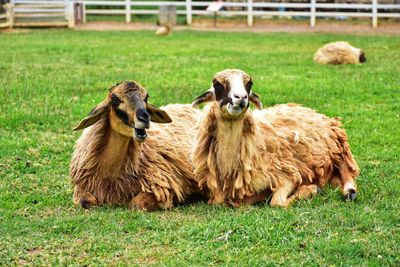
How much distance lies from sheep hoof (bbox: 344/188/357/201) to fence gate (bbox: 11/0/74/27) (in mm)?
26673

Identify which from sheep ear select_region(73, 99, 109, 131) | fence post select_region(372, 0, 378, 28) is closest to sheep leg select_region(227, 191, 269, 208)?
sheep ear select_region(73, 99, 109, 131)

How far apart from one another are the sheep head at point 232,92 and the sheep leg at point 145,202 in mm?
1060

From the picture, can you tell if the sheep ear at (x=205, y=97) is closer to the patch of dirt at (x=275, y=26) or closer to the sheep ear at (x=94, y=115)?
the sheep ear at (x=94, y=115)

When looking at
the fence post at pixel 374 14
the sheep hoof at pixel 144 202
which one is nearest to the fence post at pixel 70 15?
the fence post at pixel 374 14

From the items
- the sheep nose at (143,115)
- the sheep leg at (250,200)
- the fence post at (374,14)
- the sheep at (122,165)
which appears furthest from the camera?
the fence post at (374,14)

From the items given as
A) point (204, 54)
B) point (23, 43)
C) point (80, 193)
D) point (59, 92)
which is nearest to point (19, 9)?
point (23, 43)

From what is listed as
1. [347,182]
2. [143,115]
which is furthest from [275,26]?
[143,115]

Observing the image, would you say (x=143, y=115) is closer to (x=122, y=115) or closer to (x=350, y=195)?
(x=122, y=115)

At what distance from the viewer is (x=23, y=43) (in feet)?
83.1

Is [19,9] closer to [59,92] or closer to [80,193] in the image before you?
[59,92]

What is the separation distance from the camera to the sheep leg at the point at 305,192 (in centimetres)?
784

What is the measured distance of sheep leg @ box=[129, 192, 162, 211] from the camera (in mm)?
7557

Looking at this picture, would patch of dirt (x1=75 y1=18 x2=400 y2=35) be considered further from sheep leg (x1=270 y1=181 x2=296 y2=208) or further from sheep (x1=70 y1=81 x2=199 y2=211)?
sheep (x1=70 y1=81 x2=199 y2=211)

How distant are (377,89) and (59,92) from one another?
591 cm
